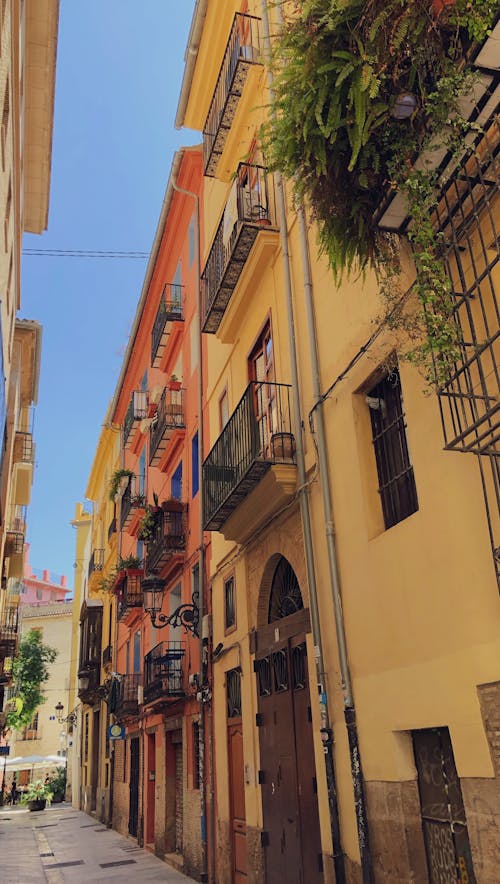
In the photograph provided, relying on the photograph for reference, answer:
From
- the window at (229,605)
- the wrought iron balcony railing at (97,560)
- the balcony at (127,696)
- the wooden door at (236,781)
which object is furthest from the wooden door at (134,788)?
the wrought iron balcony railing at (97,560)

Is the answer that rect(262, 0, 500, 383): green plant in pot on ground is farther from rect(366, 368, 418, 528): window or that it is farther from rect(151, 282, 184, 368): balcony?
rect(151, 282, 184, 368): balcony

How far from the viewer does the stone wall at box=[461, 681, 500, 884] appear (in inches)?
190

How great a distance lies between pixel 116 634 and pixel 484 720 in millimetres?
21852

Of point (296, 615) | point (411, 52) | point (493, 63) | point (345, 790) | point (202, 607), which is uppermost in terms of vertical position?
point (411, 52)

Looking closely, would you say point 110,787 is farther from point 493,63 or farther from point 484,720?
point 493,63

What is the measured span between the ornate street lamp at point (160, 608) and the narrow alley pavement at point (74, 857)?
4.35 meters

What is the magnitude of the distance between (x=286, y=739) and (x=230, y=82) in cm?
1004

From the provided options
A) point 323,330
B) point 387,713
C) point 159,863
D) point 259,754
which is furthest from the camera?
point 159,863

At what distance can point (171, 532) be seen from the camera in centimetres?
1585

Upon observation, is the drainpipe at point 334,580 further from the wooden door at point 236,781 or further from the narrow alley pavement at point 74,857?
the narrow alley pavement at point 74,857

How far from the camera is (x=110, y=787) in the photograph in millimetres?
24609

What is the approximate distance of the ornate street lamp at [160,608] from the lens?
13852mm

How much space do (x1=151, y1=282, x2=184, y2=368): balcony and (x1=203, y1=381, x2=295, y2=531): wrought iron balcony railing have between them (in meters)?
7.58

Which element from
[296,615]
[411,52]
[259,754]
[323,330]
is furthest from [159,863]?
[411,52]
